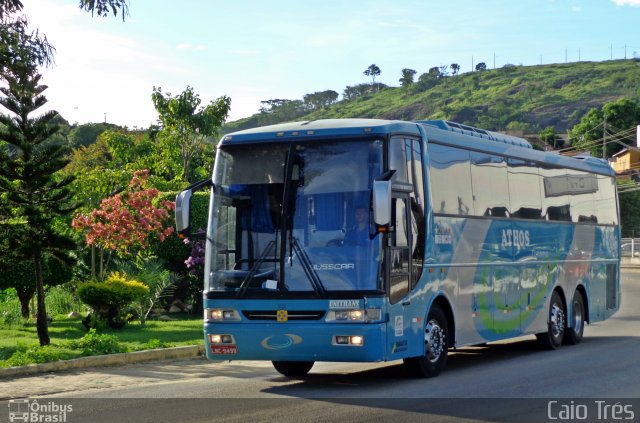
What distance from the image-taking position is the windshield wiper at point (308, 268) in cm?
1336

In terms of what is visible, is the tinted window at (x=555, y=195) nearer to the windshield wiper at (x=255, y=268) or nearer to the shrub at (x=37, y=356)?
the windshield wiper at (x=255, y=268)

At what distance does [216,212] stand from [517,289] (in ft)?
20.3

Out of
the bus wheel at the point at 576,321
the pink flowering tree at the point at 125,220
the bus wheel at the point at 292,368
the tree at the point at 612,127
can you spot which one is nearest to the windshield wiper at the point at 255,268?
the bus wheel at the point at 292,368

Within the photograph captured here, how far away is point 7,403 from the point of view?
1248cm

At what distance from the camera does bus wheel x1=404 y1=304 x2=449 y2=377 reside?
1459 cm

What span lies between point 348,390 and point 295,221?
2.22 metres

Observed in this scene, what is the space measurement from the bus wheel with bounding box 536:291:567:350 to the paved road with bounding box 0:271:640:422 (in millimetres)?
958

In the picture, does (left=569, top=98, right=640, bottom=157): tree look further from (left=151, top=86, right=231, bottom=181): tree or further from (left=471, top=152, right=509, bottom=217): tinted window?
(left=471, top=152, right=509, bottom=217): tinted window

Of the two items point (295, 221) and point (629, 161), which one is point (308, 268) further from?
point (629, 161)

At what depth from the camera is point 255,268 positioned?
13.7 metres

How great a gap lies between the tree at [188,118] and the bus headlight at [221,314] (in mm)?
32383

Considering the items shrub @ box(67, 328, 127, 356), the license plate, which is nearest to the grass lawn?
shrub @ box(67, 328, 127, 356)

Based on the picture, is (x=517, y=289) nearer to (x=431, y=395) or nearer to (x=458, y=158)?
(x=458, y=158)

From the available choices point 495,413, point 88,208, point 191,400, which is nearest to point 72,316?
point 88,208
